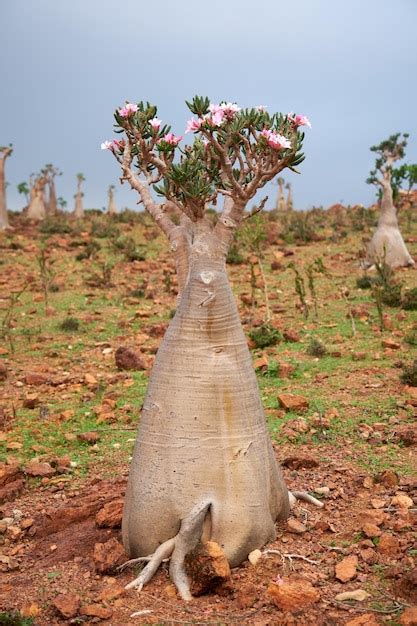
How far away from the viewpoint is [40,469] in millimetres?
4906

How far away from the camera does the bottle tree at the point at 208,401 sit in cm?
335

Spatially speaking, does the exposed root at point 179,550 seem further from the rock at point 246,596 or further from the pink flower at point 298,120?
the pink flower at point 298,120

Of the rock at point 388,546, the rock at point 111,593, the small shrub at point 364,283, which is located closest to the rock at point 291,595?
the rock at point 388,546

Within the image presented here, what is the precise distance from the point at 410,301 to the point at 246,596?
6893 millimetres

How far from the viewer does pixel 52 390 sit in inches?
270

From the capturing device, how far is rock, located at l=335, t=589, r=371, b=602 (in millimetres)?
3057

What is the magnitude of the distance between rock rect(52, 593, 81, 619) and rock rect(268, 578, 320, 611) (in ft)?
2.72

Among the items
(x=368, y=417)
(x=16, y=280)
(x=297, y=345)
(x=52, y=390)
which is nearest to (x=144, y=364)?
(x=52, y=390)

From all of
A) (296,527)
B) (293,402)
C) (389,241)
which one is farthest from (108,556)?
(389,241)

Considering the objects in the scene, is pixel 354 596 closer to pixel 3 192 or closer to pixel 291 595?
pixel 291 595

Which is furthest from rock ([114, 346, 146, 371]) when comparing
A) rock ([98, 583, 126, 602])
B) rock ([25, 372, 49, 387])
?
rock ([98, 583, 126, 602])

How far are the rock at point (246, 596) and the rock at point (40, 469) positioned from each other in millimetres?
2132

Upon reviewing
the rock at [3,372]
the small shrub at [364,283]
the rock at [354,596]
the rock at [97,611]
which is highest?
the small shrub at [364,283]

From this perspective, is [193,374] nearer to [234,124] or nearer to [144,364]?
[234,124]
